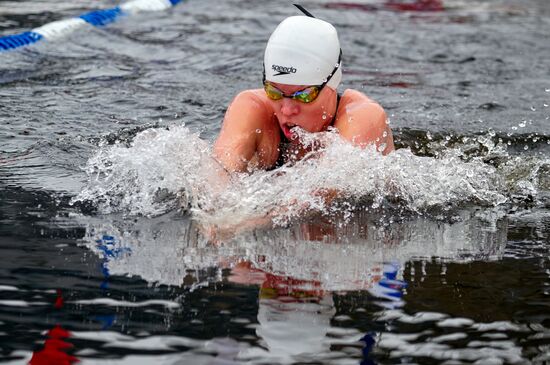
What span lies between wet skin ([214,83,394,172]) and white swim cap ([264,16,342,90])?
0.21ft

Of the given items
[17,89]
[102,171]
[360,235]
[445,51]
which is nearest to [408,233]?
[360,235]

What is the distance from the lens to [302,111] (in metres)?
5.14

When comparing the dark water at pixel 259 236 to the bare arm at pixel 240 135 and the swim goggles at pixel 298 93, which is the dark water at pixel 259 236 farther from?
the swim goggles at pixel 298 93


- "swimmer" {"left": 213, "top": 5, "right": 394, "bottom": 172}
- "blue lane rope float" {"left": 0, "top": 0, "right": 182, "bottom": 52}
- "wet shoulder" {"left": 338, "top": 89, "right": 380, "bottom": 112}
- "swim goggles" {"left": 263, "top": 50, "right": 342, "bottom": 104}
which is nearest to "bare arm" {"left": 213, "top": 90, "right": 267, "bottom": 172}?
"swimmer" {"left": 213, "top": 5, "right": 394, "bottom": 172}

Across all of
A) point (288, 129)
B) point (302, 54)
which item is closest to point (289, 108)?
point (288, 129)

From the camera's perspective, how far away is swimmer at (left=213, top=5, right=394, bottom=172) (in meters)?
5.10

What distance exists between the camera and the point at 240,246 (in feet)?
14.0

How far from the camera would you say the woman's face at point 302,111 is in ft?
16.7

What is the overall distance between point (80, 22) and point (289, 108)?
25.2ft

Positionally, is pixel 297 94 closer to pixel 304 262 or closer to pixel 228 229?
pixel 228 229

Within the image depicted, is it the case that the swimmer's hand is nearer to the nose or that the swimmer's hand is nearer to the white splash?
the white splash

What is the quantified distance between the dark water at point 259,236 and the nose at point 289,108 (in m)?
0.30

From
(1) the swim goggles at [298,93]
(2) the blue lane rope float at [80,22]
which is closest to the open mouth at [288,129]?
(1) the swim goggles at [298,93]

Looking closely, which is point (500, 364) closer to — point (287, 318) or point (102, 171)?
point (287, 318)
